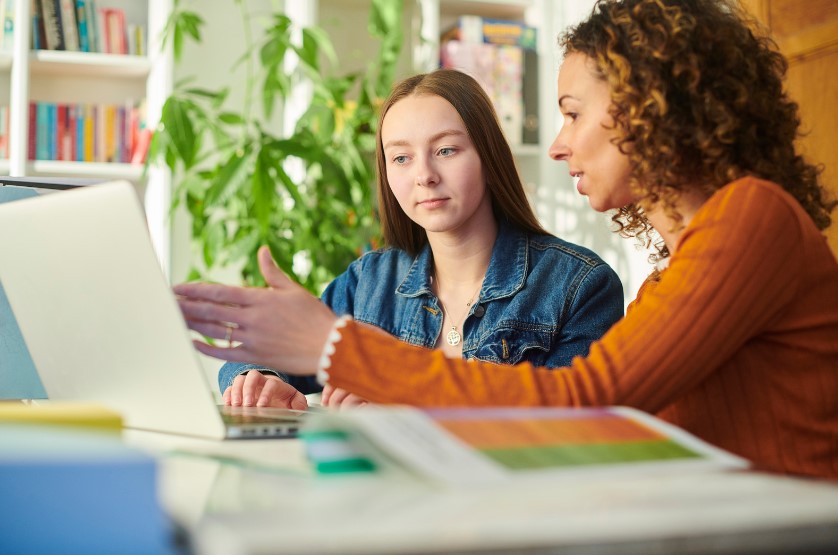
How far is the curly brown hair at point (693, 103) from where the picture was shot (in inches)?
42.4

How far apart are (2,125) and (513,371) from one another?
3.01 m

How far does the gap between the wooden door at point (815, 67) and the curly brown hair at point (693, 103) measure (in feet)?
4.18

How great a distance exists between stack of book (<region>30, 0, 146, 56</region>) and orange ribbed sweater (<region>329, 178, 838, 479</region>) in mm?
2895

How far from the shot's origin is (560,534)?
1.56 ft

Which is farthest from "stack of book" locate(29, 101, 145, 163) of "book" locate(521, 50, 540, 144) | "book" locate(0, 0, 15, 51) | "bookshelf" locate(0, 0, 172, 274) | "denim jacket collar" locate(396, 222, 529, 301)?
"denim jacket collar" locate(396, 222, 529, 301)

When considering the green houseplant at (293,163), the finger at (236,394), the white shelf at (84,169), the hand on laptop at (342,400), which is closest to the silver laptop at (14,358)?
the finger at (236,394)

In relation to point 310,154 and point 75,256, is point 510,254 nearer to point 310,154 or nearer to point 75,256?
point 75,256

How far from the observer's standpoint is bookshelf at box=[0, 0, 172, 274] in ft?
10.6

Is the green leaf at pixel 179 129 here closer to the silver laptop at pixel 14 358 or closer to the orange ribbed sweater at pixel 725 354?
the silver laptop at pixel 14 358

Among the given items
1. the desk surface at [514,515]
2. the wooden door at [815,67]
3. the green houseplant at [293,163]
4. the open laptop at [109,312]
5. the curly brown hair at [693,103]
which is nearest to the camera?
the desk surface at [514,515]

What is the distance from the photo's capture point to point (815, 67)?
2.39 meters

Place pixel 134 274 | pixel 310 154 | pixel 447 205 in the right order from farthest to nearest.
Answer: pixel 310 154
pixel 447 205
pixel 134 274

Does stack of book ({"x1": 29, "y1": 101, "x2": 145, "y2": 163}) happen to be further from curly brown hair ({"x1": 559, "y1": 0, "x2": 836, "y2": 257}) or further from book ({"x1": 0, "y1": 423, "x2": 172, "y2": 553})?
Result: book ({"x1": 0, "y1": 423, "x2": 172, "y2": 553})

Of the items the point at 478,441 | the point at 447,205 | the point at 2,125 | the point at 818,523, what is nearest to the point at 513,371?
the point at 478,441
